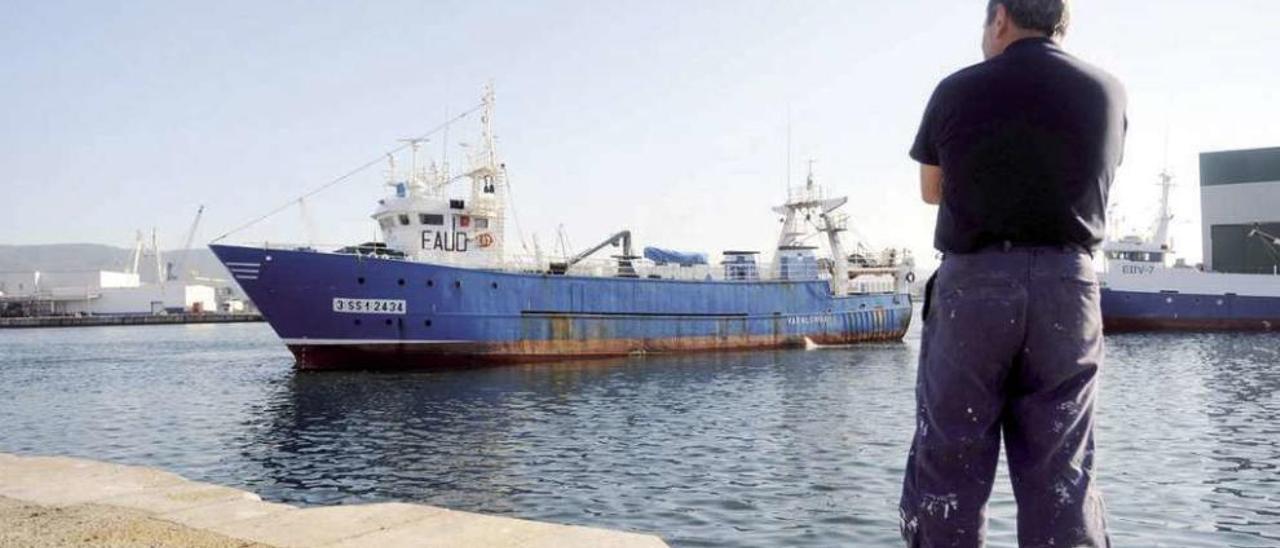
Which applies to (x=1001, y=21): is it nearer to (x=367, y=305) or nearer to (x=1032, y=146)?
(x=1032, y=146)

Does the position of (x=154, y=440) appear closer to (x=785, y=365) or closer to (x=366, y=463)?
(x=366, y=463)

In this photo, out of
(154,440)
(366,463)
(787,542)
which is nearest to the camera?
(787,542)

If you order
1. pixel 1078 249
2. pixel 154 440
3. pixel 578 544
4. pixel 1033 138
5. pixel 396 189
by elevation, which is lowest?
pixel 154 440

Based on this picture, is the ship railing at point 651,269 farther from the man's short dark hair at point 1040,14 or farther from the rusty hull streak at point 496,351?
the man's short dark hair at point 1040,14

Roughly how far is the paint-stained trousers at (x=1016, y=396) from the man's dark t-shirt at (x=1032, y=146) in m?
0.08

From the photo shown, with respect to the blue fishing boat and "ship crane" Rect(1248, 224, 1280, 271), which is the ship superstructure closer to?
"ship crane" Rect(1248, 224, 1280, 271)

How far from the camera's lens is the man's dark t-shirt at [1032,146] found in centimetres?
262

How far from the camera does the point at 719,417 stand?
58.0 feet

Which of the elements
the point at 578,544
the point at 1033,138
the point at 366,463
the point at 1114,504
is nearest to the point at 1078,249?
the point at 1033,138

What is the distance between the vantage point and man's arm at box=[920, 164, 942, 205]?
2.87 meters

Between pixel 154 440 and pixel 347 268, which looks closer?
pixel 154 440

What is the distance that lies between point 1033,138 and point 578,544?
126 inches

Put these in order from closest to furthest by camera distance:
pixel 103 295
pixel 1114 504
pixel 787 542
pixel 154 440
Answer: pixel 787 542
pixel 1114 504
pixel 154 440
pixel 103 295

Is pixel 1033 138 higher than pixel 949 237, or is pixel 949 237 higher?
pixel 1033 138
